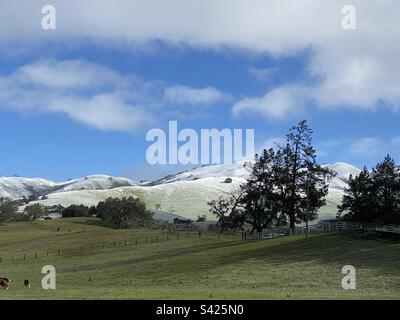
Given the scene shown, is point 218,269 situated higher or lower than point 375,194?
lower

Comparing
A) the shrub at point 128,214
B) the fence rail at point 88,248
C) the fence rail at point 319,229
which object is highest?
the shrub at point 128,214

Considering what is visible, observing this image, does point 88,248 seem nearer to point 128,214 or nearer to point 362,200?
point 362,200

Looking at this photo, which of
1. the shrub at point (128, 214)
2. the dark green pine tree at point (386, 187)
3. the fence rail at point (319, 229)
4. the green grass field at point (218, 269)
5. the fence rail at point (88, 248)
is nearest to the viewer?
the green grass field at point (218, 269)

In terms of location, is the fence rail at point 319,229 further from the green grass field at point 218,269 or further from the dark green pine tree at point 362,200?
the green grass field at point 218,269

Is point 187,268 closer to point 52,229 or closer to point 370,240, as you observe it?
point 370,240

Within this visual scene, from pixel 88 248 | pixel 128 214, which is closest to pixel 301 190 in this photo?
pixel 88 248

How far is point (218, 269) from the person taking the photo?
183 ft

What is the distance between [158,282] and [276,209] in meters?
49.0

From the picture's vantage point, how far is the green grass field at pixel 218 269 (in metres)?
34.8

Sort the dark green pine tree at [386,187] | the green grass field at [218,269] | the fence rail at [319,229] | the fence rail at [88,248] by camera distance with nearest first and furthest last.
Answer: the green grass field at [218,269] → the fence rail at [319,229] → the fence rail at [88,248] → the dark green pine tree at [386,187]

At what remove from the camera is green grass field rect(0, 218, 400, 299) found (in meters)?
34.8

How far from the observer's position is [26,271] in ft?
221

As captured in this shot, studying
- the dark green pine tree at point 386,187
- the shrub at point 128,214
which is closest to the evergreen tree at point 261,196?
the dark green pine tree at point 386,187
